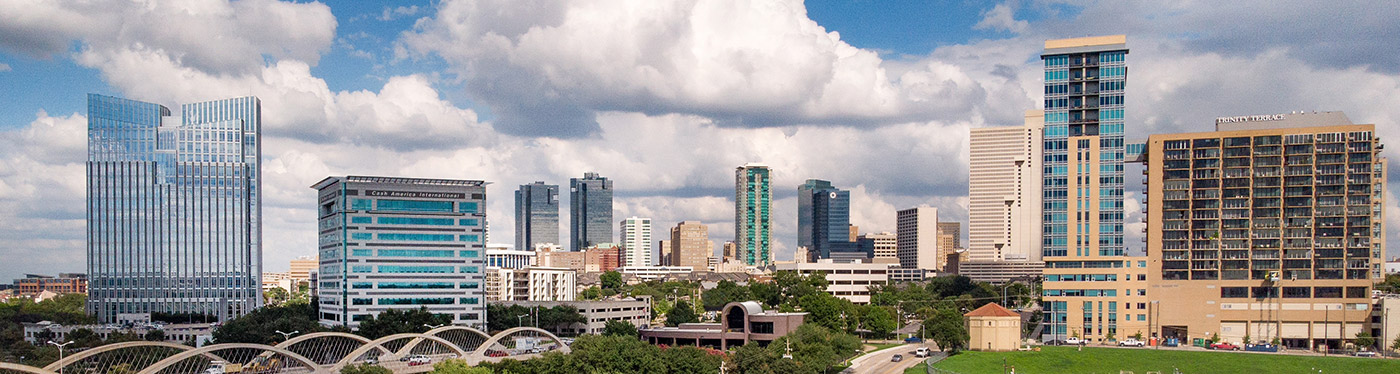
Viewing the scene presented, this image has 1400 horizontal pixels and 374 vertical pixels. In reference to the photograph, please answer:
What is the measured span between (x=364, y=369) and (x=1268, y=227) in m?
113

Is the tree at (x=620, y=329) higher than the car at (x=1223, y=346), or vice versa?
the tree at (x=620, y=329)

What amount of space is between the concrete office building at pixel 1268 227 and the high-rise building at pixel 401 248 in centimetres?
9508

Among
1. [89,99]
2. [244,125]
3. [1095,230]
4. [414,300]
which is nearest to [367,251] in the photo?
[414,300]

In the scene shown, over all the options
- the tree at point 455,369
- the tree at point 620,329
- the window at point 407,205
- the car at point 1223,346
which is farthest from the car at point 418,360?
the car at point 1223,346

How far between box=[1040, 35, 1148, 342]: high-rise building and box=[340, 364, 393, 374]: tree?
91.2 meters

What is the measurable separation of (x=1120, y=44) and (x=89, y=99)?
175 m

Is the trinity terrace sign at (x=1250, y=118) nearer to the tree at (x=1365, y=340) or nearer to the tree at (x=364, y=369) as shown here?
the tree at (x=1365, y=340)

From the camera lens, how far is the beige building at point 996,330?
126 meters

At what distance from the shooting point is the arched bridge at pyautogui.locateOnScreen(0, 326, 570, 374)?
274 ft

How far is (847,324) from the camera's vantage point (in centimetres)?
15562

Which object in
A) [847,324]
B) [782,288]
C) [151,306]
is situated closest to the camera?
[847,324]

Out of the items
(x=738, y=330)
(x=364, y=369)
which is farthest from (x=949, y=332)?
(x=364, y=369)

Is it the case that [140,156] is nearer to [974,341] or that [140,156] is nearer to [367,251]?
[367,251]

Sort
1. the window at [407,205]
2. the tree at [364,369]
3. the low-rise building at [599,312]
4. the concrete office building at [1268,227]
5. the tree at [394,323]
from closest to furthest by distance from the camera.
A: 1. the tree at [364,369]
2. the tree at [394,323]
3. the concrete office building at [1268,227]
4. the window at [407,205]
5. the low-rise building at [599,312]
